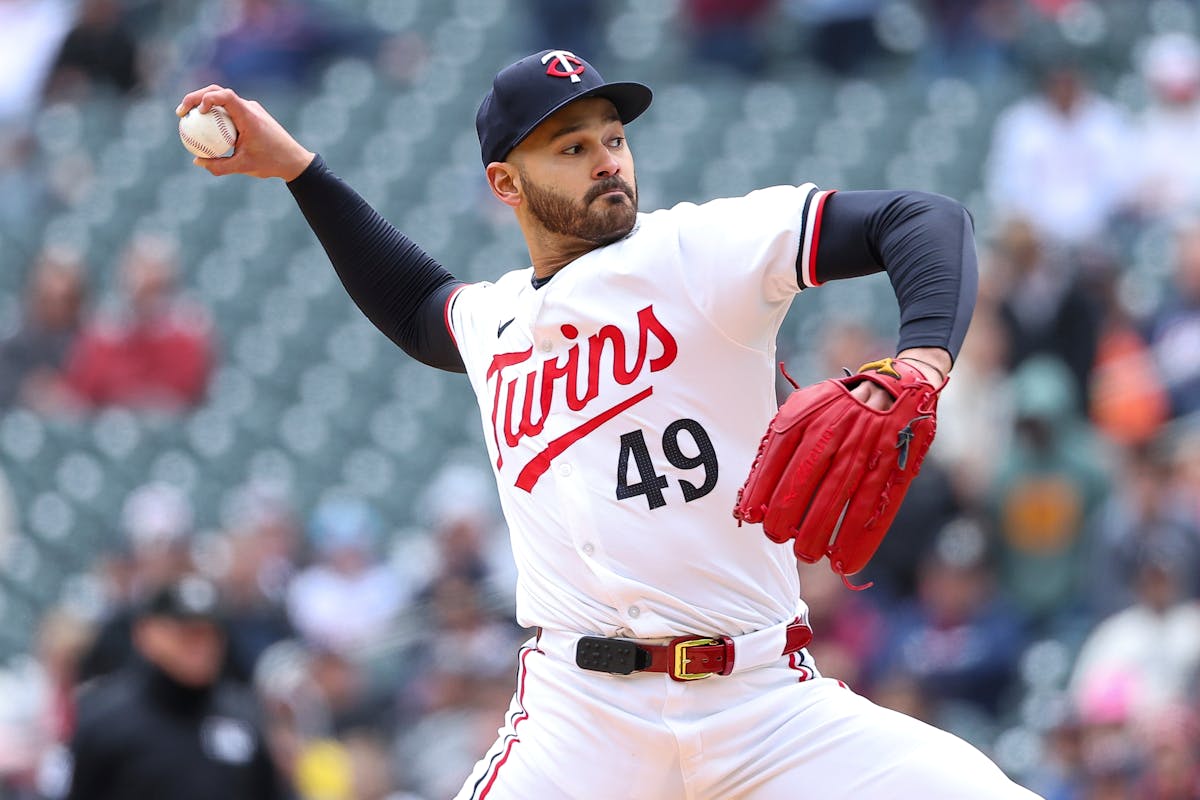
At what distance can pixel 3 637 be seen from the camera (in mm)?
8984

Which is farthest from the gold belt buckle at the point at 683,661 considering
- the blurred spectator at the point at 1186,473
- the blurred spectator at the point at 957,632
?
the blurred spectator at the point at 1186,473

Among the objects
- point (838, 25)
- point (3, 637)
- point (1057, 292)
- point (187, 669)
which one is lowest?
point (3, 637)

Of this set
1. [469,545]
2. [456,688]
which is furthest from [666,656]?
[469,545]

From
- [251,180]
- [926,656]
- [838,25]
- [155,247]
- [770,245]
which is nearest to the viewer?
[770,245]

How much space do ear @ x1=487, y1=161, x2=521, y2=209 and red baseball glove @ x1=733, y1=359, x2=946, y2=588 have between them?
2.72ft

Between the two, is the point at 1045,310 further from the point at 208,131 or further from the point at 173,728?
the point at 208,131

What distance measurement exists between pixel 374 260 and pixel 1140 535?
3.77m

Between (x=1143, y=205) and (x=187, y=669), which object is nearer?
(x=187, y=669)

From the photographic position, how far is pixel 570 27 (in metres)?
12.6

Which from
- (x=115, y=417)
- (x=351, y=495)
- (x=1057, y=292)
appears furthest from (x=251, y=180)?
(x=1057, y=292)

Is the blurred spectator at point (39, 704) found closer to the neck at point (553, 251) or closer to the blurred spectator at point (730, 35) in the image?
the neck at point (553, 251)

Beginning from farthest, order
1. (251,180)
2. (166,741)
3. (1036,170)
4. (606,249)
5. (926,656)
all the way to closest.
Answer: (251,180) → (1036,170) → (926,656) → (166,741) → (606,249)

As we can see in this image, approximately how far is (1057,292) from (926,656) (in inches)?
75.1

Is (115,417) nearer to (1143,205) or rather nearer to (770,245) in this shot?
(1143,205)
